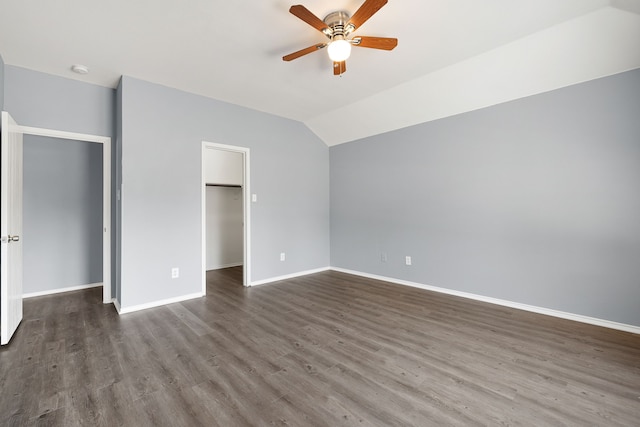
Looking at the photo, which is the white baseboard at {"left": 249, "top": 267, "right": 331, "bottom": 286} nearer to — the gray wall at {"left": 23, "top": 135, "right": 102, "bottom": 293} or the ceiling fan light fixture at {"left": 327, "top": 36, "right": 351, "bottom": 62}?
the gray wall at {"left": 23, "top": 135, "right": 102, "bottom": 293}

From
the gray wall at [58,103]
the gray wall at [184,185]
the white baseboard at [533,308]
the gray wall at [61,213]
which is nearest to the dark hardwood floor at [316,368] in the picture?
the white baseboard at [533,308]

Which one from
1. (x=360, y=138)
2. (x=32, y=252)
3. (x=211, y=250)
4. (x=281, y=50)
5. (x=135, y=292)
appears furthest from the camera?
(x=211, y=250)

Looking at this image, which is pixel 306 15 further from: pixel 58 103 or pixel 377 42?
pixel 58 103

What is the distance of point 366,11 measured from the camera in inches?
74.5

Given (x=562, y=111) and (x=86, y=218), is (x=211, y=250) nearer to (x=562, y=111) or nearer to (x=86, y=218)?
(x=86, y=218)

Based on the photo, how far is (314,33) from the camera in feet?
7.98

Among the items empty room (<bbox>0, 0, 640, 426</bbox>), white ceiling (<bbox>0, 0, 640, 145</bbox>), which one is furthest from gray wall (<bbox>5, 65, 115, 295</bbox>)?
white ceiling (<bbox>0, 0, 640, 145</bbox>)

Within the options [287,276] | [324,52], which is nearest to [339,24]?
[324,52]

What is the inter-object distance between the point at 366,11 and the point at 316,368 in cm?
253

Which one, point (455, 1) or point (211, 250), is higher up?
point (455, 1)

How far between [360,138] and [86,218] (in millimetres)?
4508

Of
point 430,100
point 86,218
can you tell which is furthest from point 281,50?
point 86,218

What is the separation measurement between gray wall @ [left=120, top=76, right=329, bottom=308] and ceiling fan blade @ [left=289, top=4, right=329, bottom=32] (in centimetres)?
233

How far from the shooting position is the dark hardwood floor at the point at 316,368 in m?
1.57
